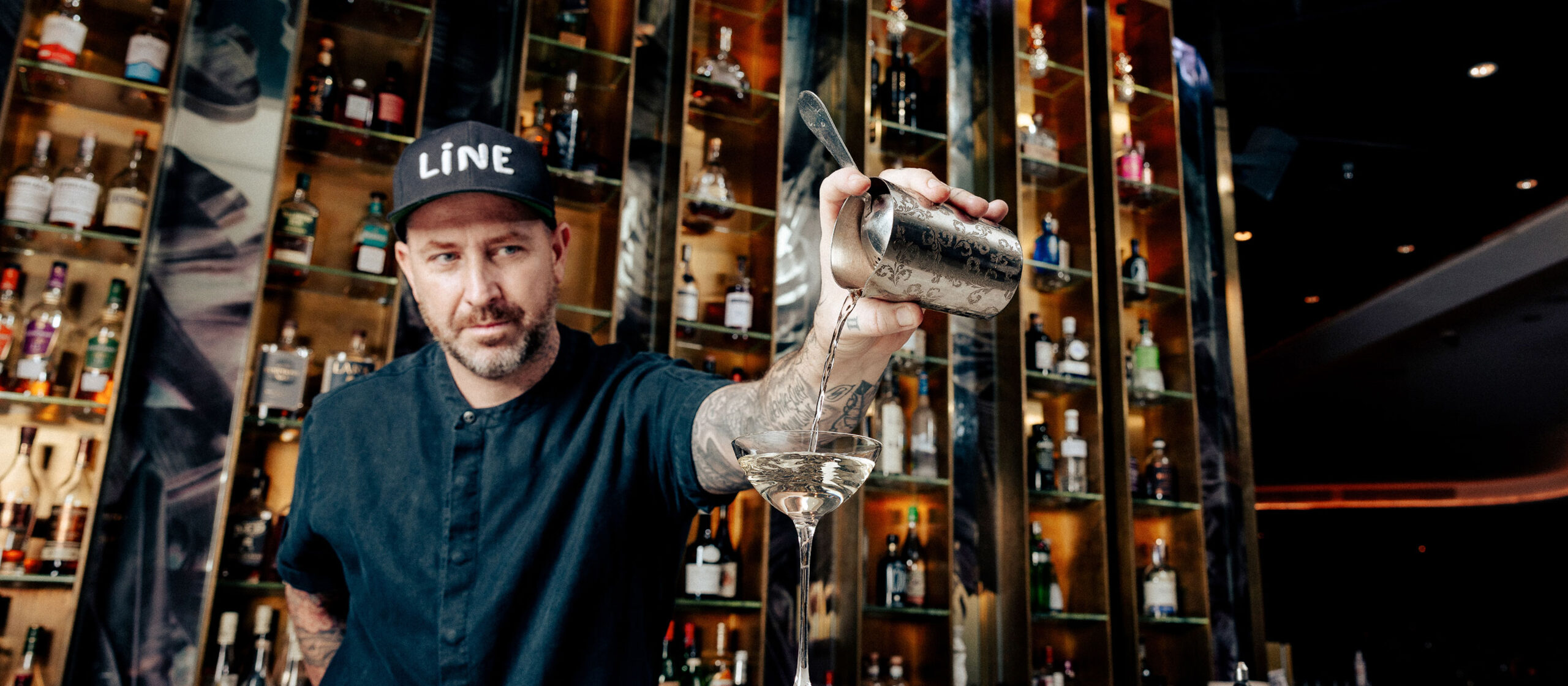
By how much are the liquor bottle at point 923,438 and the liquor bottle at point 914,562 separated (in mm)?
126

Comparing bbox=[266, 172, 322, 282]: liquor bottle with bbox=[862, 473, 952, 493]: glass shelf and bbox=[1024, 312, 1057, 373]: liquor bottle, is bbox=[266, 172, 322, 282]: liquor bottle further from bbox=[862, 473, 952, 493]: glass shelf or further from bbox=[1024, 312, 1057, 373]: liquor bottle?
bbox=[1024, 312, 1057, 373]: liquor bottle

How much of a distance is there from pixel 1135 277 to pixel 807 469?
3221 millimetres

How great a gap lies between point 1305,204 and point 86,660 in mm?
6487

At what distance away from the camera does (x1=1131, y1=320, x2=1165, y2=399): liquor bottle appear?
361cm

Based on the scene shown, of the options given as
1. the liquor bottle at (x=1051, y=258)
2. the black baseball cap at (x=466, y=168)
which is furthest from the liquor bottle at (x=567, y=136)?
the liquor bottle at (x=1051, y=258)

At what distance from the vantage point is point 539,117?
9.59 ft

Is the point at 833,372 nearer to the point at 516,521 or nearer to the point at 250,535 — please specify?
the point at 516,521

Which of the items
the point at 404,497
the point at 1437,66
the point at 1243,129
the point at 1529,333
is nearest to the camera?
the point at 404,497

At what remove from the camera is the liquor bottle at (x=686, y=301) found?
2.93 meters

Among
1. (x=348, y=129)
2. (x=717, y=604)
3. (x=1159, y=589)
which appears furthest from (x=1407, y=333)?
(x=348, y=129)

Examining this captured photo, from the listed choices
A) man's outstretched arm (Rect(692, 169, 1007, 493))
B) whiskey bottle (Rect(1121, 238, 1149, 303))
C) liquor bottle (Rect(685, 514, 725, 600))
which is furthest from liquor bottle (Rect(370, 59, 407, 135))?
whiskey bottle (Rect(1121, 238, 1149, 303))

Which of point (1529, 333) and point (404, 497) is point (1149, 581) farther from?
point (1529, 333)

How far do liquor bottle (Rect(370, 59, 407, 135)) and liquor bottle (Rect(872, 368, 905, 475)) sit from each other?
159cm

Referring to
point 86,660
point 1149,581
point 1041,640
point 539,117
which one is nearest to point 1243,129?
point 1149,581
